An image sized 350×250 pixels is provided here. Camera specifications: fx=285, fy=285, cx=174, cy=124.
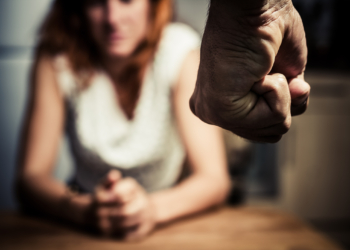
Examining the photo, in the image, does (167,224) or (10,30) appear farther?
(10,30)

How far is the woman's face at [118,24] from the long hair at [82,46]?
0.11 feet

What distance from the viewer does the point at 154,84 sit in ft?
2.75

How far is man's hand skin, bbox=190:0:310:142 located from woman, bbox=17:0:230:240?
580 millimetres

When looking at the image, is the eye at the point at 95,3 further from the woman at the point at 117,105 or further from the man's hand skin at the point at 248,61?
the man's hand skin at the point at 248,61

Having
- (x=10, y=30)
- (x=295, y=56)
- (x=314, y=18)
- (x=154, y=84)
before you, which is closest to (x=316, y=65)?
(x=314, y=18)

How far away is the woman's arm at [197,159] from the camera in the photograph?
67 centimetres

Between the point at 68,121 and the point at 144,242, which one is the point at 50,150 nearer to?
the point at 68,121

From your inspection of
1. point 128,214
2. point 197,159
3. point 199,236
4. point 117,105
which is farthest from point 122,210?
point 117,105

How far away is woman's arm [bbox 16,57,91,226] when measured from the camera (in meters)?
0.71

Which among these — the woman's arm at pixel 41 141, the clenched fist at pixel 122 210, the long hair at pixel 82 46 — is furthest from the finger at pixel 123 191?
the long hair at pixel 82 46

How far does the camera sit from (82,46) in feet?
2.77

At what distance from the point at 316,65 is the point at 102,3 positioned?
1.22 m

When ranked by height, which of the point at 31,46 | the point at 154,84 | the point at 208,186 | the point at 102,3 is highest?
the point at 102,3

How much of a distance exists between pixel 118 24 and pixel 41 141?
39 centimetres
